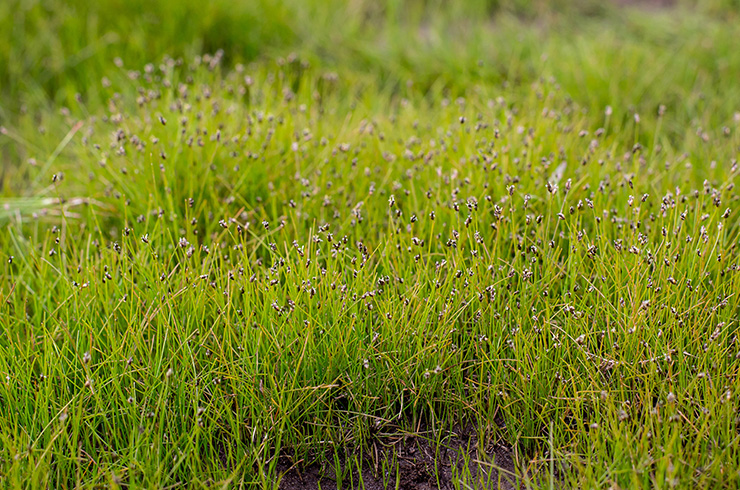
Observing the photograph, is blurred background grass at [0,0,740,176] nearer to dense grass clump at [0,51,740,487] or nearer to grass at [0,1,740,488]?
grass at [0,1,740,488]

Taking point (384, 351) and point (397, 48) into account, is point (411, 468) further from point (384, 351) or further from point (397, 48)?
point (397, 48)

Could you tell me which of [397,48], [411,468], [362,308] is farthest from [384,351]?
[397,48]

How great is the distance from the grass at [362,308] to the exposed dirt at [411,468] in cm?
4

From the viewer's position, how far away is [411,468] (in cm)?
256

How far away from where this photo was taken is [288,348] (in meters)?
2.55

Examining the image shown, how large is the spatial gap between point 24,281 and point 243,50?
329cm

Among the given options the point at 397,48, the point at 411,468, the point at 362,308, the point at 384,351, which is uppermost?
the point at 397,48

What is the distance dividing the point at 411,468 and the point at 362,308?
66 cm

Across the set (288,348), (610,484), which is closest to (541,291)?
(610,484)

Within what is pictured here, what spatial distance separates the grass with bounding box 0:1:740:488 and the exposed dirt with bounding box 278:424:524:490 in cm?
4

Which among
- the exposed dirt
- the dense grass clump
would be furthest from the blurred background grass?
the exposed dirt

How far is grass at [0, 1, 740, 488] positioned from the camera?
2393 millimetres

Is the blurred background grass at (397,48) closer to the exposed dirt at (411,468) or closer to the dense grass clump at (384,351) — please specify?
the dense grass clump at (384,351)

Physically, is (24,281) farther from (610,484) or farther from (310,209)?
(610,484)
